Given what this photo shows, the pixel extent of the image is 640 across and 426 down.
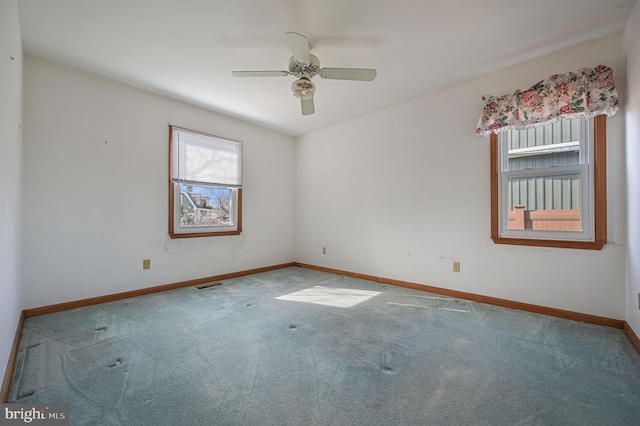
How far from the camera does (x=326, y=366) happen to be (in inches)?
67.6

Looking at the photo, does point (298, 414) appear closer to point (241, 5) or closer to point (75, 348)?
point (75, 348)

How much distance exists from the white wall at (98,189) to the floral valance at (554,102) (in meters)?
3.48

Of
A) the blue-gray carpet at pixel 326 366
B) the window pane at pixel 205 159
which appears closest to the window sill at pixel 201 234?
the window pane at pixel 205 159

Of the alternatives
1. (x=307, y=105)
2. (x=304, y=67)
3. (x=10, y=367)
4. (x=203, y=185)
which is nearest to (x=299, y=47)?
(x=304, y=67)

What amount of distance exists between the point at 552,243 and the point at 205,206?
13.3ft

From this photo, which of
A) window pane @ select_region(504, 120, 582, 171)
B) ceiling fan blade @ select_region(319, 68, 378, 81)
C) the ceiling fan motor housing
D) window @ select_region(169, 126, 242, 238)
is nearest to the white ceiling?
the ceiling fan motor housing

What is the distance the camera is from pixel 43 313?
257 centimetres

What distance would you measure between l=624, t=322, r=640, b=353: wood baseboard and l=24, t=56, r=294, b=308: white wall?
4200 millimetres

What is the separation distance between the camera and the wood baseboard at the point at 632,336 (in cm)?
190

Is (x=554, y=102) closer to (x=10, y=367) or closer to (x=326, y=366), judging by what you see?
(x=326, y=366)

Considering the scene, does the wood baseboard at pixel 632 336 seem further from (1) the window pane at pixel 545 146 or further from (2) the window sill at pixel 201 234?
(2) the window sill at pixel 201 234

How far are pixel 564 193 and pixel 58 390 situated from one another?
13.2 ft

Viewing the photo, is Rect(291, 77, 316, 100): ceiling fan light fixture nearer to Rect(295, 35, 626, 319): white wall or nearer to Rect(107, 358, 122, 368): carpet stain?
Rect(295, 35, 626, 319): white wall

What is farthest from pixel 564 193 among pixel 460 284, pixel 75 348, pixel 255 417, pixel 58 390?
pixel 75 348
